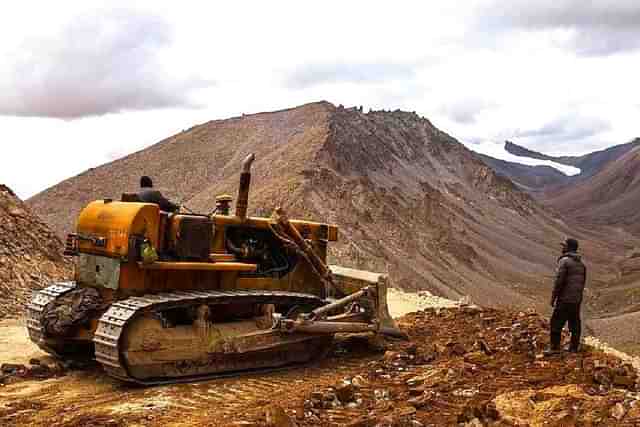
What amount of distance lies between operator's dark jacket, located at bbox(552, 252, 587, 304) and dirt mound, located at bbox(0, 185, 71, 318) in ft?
31.1

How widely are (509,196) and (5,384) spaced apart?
58807 millimetres

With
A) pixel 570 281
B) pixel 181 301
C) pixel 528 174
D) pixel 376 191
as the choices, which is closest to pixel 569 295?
pixel 570 281

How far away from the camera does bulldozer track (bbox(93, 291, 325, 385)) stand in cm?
825

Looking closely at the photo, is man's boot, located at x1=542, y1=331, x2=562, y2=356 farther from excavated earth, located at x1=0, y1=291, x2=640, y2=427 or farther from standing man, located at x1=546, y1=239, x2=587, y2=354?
excavated earth, located at x1=0, y1=291, x2=640, y2=427

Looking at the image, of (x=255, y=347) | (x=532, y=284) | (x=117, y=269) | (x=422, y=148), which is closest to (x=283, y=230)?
(x=255, y=347)

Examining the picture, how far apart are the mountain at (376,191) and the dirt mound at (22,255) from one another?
12.7m

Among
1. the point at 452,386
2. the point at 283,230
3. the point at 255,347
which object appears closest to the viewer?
the point at 452,386

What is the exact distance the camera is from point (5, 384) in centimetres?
891

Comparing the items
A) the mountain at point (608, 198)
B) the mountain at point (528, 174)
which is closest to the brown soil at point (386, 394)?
the mountain at point (608, 198)

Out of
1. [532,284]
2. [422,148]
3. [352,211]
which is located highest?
[422,148]

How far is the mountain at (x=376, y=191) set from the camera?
33.3m

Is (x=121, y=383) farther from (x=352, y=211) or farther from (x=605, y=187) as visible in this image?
(x=605, y=187)

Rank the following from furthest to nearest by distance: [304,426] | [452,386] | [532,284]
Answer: [532,284] < [452,386] < [304,426]

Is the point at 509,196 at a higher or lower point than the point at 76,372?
higher
